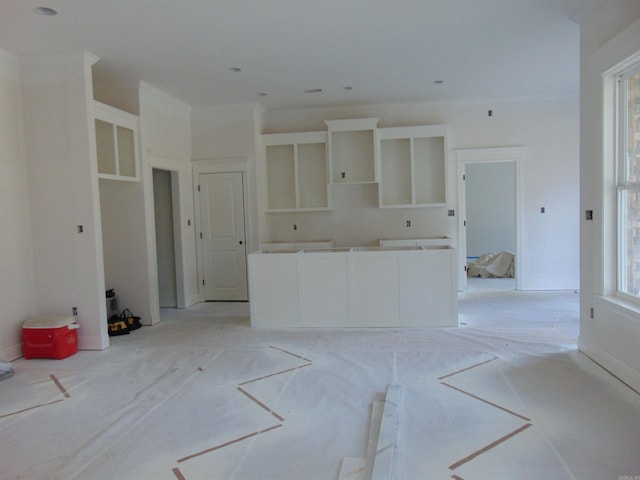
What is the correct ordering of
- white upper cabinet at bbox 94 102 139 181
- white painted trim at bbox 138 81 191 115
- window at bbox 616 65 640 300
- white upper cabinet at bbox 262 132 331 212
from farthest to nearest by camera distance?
white upper cabinet at bbox 262 132 331 212 < white painted trim at bbox 138 81 191 115 < white upper cabinet at bbox 94 102 139 181 < window at bbox 616 65 640 300

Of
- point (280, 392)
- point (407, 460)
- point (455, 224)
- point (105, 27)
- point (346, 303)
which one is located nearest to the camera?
point (407, 460)

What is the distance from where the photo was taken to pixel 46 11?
3.42 m

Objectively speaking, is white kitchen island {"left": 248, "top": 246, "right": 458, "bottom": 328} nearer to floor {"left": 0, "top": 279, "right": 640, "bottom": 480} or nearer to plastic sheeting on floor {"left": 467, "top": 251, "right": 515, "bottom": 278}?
floor {"left": 0, "top": 279, "right": 640, "bottom": 480}

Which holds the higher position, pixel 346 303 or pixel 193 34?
pixel 193 34

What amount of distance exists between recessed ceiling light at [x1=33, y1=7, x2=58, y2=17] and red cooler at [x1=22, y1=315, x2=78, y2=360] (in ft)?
8.83

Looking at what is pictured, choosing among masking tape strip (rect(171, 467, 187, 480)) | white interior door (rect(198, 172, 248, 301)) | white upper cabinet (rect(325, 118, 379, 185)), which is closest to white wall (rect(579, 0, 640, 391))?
masking tape strip (rect(171, 467, 187, 480))

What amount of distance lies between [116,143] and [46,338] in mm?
2177

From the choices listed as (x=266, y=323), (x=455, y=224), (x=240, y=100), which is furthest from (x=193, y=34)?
(x=455, y=224)

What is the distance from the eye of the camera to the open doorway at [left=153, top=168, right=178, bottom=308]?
643 cm

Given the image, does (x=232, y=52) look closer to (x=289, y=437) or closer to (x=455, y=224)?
(x=289, y=437)

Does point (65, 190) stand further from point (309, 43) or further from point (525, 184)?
point (525, 184)

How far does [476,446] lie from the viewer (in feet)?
8.13

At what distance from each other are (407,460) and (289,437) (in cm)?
71

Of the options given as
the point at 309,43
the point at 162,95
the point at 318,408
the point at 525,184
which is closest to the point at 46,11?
the point at 309,43
